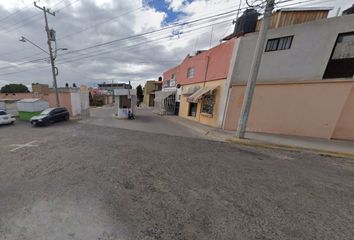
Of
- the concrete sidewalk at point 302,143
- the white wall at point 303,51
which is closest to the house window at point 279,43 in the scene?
the white wall at point 303,51

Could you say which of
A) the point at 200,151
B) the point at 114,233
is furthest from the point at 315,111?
the point at 114,233

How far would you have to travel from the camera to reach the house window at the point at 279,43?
10.3m

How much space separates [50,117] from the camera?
14.6 m

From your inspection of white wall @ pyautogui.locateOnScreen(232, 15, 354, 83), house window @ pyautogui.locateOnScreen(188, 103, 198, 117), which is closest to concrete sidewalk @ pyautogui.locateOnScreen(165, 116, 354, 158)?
white wall @ pyautogui.locateOnScreen(232, 15, 354, 83)

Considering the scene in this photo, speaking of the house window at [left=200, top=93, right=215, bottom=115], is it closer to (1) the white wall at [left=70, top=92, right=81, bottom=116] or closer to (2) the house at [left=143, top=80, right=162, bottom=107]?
(1) the white wall at [left=70, top=92, right=81, bottom=116]

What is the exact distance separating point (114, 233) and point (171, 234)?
39.3 inches

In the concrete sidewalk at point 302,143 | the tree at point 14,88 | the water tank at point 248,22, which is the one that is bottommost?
the tree at point 14,88

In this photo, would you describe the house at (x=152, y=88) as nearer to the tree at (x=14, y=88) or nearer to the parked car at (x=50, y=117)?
the parked car at (x=50, y=117)

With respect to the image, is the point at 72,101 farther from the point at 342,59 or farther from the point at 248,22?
the point at 342,59

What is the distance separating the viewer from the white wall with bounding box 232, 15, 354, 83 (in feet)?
29.9

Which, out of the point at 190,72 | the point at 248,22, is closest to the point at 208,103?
the point at 190,72

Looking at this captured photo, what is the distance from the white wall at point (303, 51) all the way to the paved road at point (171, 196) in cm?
605

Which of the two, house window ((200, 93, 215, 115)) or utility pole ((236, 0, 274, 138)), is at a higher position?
utility pole ((236, 0, 274, 138))

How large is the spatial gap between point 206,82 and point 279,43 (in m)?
6.75
